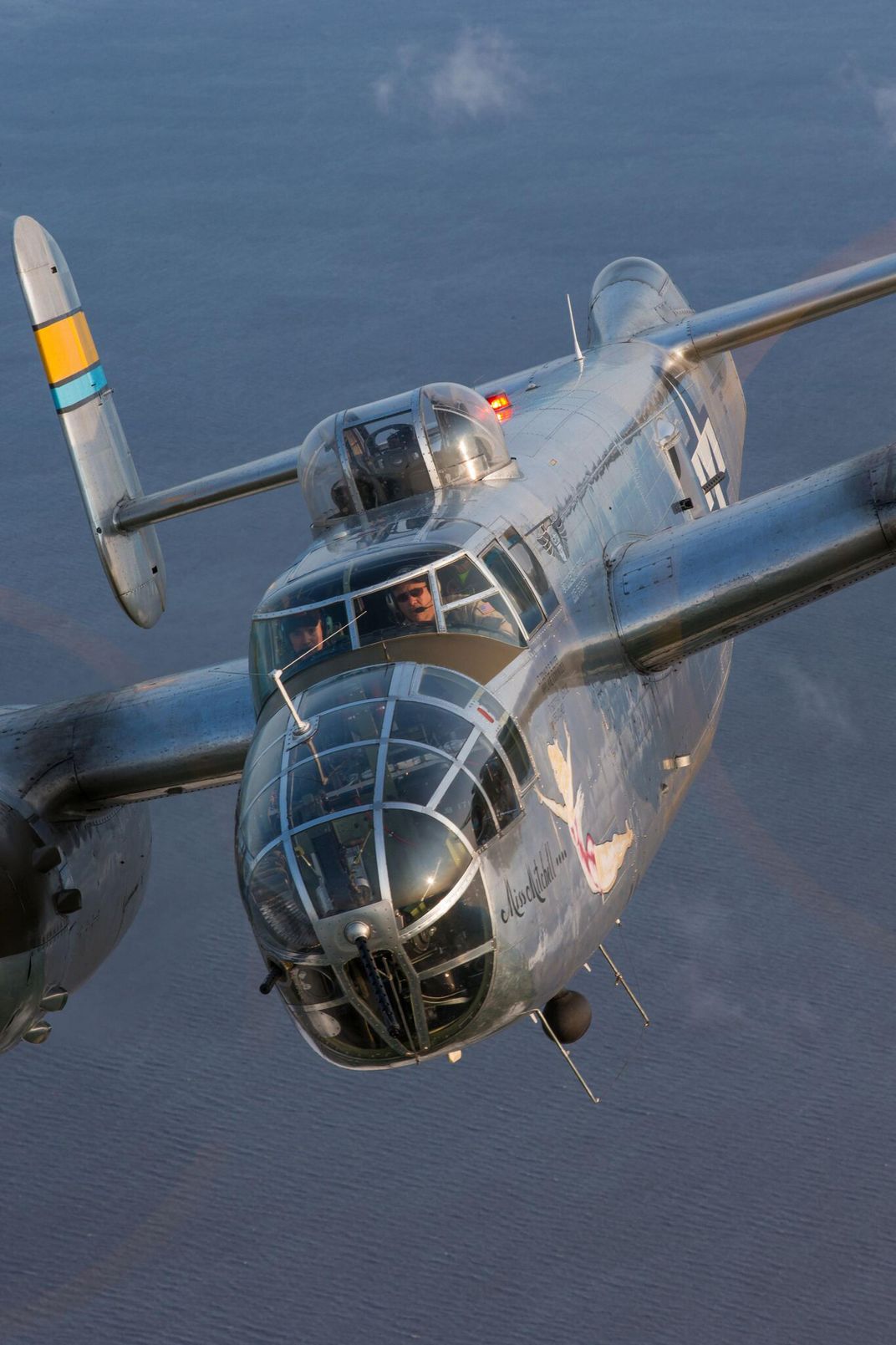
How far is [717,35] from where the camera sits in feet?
237

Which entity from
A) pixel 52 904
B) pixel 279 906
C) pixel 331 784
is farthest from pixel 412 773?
pixel 52 904

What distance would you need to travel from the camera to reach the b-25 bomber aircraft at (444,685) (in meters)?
14.3

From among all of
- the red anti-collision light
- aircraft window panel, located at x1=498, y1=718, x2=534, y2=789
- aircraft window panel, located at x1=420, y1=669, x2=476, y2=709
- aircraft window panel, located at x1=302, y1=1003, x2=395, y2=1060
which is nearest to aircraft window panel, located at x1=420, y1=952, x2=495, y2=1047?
aircraft window panel, located at x1=302, y1=1003, x2=395, y2=1060

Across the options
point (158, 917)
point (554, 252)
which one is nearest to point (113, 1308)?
point (158, 917)

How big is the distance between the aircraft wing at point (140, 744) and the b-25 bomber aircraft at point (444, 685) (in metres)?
0.04

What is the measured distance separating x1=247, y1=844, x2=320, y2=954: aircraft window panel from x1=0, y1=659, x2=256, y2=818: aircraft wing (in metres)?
6.42

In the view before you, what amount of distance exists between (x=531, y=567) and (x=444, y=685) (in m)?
2.80

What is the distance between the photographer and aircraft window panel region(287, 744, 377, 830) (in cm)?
1423

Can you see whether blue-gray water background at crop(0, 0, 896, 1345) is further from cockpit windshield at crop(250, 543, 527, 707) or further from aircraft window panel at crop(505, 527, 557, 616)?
aircraft window panel at crop(505, 527, 557, 616)

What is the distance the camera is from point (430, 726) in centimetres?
1479

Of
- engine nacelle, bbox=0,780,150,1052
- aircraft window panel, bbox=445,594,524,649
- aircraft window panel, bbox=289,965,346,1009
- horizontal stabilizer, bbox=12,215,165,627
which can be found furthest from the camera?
horizontal stabilizer, bbox=12,215,165,627

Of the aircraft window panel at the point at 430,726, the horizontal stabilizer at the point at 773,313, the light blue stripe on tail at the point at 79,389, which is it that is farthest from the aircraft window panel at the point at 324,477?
the horizontal stabilizer at the point at 773,313

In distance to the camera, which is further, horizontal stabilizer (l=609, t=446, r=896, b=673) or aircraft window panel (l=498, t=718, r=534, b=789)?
horizontal stabilizer (l=609, t=446, r=896, b=673)

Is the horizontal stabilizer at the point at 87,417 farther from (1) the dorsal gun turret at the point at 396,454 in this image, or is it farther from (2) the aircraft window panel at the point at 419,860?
(2) the aircraft window panel at the point at 419,860
